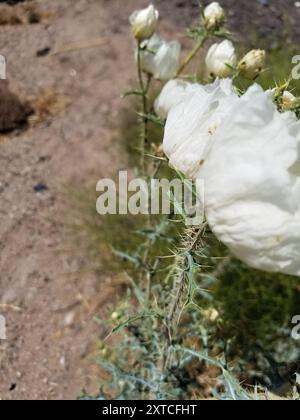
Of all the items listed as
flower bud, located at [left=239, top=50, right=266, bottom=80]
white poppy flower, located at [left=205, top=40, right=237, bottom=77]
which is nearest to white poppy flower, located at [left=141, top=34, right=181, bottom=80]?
white poppy flower, located at [left=205, top=40, right=237, bottom=77]

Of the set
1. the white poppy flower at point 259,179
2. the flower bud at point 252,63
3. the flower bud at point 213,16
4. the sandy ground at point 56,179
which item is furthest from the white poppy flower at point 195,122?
the sandy ground at point 56,179

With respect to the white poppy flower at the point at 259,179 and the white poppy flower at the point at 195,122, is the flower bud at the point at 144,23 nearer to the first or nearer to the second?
the white poppy flower at the point at 195,122

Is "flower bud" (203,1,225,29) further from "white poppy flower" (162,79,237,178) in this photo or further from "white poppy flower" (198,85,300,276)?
"white poppy flower" (198,85,300,276)

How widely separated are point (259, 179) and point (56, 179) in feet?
6.04

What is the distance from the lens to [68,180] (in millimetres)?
2494

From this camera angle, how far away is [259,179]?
74 centimetres

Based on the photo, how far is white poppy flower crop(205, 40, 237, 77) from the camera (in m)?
1.40

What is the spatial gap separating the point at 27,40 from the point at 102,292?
1.80 m

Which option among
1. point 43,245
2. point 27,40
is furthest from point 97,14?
point 43,245

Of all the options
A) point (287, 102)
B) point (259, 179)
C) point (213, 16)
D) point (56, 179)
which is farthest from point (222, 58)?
point (56, 179)

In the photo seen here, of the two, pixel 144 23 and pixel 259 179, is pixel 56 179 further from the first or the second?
pixel 259 179

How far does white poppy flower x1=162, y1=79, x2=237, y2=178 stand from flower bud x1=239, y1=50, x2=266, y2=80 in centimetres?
43

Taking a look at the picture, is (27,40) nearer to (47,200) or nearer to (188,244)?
(47,200)
